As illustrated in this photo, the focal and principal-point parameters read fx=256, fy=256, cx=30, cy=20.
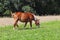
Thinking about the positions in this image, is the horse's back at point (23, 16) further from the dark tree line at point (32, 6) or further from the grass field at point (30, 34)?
the dark tree line at point (32, 6)

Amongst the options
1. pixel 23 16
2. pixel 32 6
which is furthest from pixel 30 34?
pixel 32 6

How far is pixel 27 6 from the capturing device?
29.9 metres

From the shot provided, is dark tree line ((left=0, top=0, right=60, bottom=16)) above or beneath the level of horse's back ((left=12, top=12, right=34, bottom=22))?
beneath

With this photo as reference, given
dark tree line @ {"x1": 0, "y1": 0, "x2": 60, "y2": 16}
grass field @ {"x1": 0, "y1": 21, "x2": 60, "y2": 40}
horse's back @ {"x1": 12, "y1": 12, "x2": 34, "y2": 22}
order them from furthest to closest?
dark tree line @ {"x1": 0, "y1": 0, "x2": 60, "y2": 16}, horse's back @ {"x1": 12, "y1": 12, "x2": 34, "y2": 22}, grass field @ {"x1": 0, "y1": 21, "x2": 60, "y2": 40}

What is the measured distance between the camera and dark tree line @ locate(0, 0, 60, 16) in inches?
1126

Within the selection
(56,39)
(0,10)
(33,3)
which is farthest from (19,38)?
(33,3)

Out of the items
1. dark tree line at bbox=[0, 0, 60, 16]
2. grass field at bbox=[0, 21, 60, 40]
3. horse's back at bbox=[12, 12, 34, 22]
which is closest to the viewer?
grass field at bbox=[0, 21, 60, 40]

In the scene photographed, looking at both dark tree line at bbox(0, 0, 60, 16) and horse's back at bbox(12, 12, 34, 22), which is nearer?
horse's back at bbox(12, 12, 34, 22)

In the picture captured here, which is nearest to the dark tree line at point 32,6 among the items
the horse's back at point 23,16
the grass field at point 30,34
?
the horse's back at point 23,16

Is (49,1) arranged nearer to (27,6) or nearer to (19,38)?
(27,6)

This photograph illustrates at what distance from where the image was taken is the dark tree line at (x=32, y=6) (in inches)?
1126

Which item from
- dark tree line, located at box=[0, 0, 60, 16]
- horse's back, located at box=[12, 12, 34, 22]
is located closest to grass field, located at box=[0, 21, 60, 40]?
horse's back, located at box=[12, 12, 34, 22]

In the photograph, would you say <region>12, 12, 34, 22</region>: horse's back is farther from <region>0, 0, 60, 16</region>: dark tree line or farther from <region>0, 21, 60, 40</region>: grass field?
<region>0, 0, 60, 16</region>: dark tree line

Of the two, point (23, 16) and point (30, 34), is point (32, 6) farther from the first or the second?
point (30, 34)
